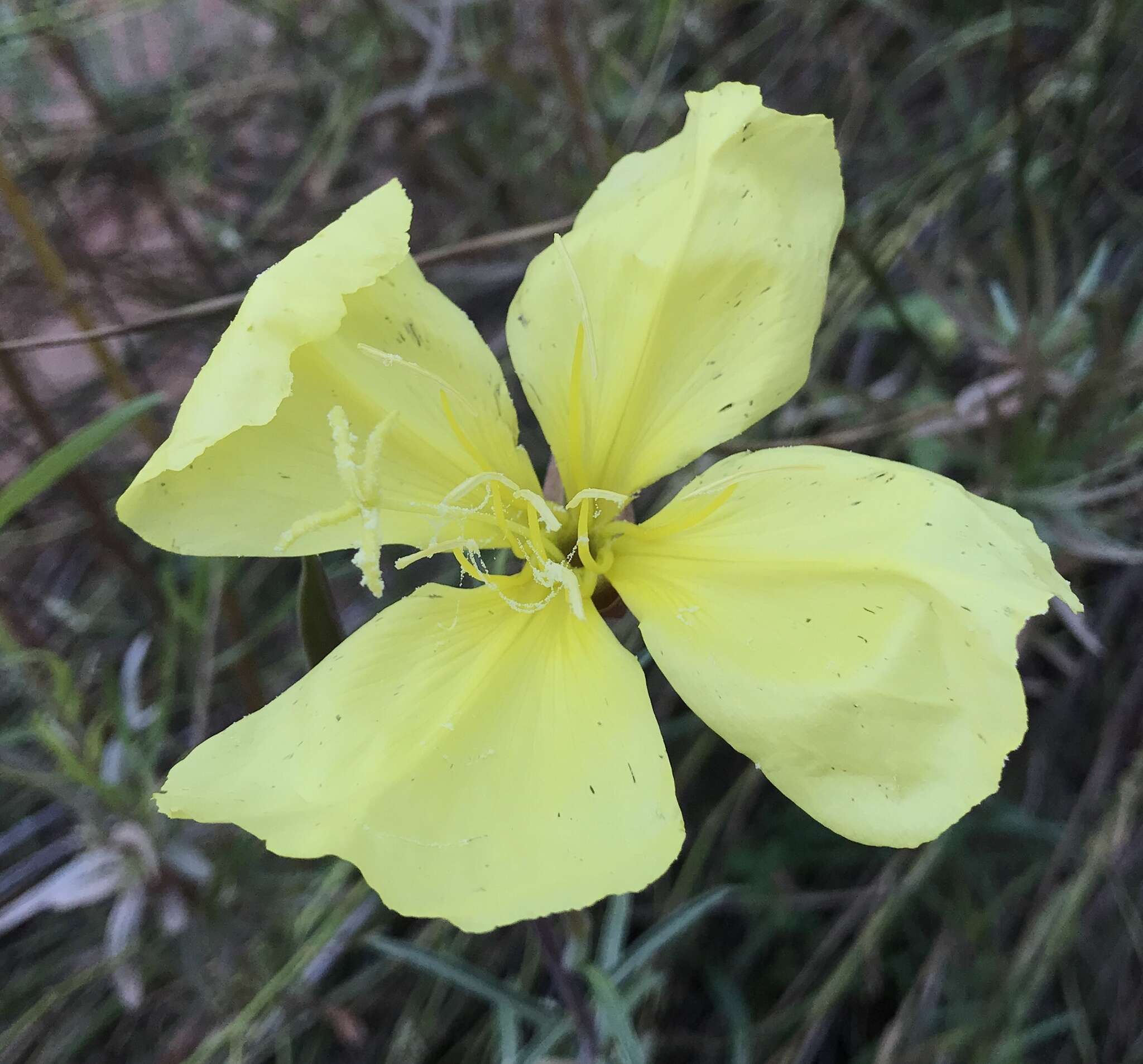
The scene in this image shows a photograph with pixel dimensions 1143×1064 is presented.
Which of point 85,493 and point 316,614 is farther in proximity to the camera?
point 85,493

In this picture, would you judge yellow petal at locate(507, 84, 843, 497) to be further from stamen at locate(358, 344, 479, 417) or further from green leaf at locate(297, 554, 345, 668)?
green leaf at locate(297, 554, 345, 668)

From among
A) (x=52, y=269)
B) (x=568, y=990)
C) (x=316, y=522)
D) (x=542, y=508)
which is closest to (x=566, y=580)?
(x=542, y=508)

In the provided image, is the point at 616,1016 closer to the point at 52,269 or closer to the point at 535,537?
the point at 535,537

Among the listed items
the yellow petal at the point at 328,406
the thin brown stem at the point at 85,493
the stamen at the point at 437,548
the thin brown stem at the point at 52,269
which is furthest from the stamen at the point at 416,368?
the thin brown stem at the point at 85,493

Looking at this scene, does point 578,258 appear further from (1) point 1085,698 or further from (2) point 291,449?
(1) point 1085,698

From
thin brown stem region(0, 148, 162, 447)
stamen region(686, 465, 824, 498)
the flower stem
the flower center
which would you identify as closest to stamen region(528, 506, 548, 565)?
the flower center

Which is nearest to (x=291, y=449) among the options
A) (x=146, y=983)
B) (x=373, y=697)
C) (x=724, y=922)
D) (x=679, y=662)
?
(x=373, y=697)
